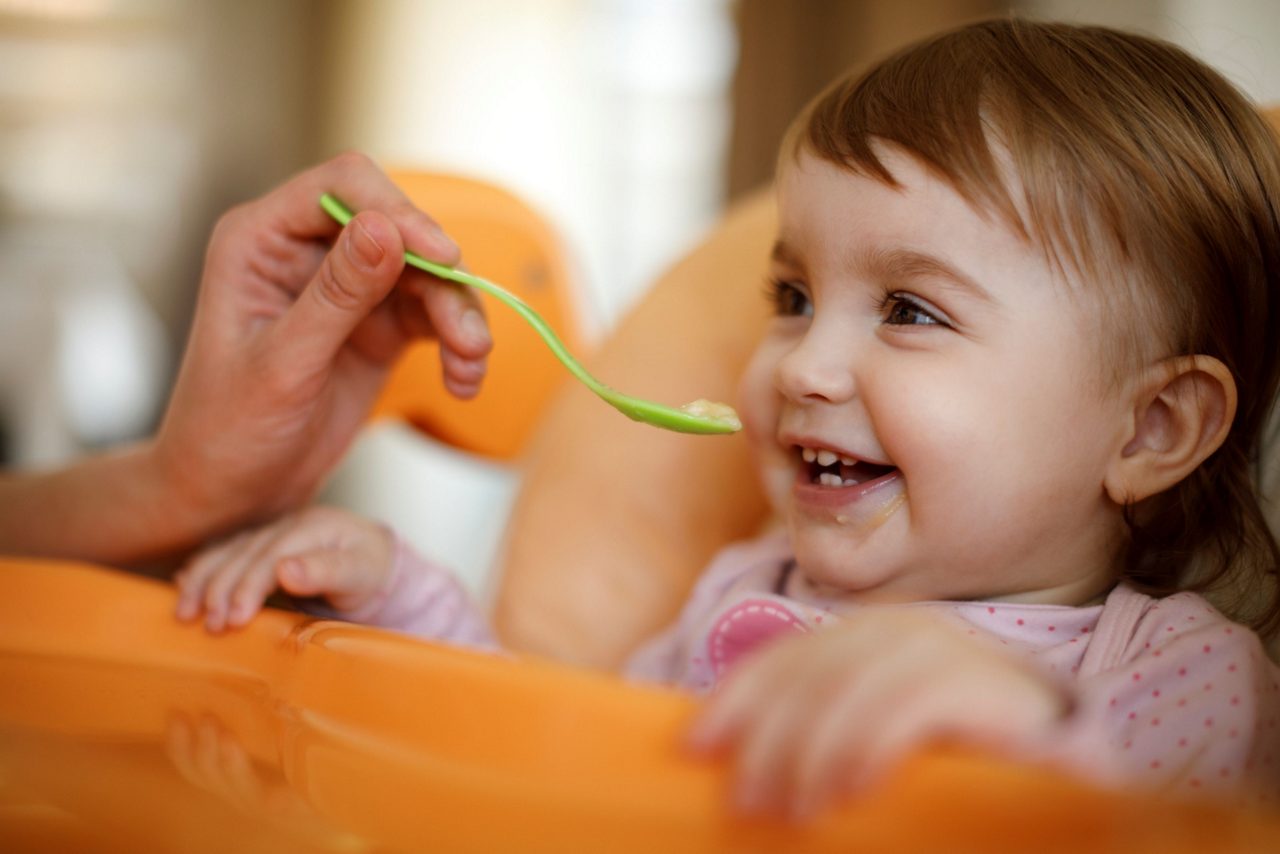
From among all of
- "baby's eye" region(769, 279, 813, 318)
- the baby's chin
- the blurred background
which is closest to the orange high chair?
the baby's chin

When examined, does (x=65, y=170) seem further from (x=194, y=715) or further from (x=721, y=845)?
(x=721, y=845)

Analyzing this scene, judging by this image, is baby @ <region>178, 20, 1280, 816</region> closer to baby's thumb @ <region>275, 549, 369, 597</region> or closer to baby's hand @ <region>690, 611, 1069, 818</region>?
baby's thumb @ <region>275, 549, 369, 597</region>

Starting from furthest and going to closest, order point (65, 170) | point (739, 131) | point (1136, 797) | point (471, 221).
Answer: point (65, 170), point (739, 131), point (471, 221), point (1136, 797)

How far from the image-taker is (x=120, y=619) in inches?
25.1

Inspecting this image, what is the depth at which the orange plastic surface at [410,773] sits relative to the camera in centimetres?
33

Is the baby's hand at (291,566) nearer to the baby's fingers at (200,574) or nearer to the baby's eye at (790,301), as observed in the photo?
the baby's fingers at (200,574)

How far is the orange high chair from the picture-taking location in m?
0.33

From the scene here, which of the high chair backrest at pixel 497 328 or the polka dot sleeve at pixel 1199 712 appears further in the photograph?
the high chair backrest at pixel 497 328

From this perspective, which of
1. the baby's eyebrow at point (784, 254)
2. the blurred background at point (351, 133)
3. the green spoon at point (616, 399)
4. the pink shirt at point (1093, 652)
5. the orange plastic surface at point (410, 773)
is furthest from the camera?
the blurred background at point (351, 133)

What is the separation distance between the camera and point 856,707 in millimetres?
351

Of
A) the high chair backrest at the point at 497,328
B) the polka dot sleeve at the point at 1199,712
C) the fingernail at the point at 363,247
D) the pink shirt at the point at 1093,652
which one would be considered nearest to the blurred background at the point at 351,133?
the high chair backrest at the point at 497,328

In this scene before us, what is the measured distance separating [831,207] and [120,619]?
478 millimetres

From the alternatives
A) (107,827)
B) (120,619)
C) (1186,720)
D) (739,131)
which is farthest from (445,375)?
(739,131)

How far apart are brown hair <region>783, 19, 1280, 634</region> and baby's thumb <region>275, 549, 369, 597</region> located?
405mm
